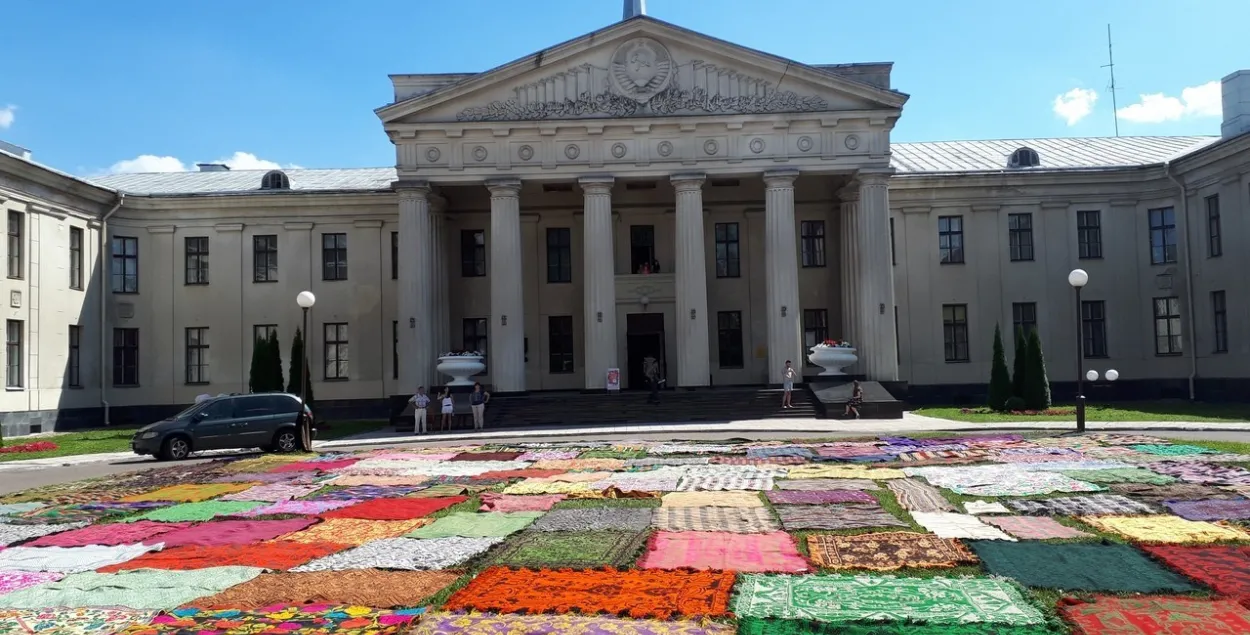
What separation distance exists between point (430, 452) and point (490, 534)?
36.9ft

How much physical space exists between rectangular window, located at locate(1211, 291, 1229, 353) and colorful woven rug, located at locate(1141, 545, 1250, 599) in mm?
32052

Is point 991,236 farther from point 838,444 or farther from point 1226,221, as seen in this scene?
point 838,444

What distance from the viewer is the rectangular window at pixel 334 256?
42.9m

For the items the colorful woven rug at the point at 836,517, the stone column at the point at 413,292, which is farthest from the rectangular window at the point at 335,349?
the colorful woven rug at the point at 836,517

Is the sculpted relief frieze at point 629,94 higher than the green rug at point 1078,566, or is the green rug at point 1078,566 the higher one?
the sculpted relief frieze at point 629,94

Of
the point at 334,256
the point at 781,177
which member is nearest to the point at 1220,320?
the point at 781,177

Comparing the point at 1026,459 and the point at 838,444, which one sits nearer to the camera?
the point at 1026,459

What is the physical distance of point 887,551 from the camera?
970 centimetres

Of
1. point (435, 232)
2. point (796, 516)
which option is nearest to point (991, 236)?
point (435, 232)

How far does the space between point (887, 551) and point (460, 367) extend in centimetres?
2771

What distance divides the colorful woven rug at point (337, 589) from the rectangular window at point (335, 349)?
34.4 m

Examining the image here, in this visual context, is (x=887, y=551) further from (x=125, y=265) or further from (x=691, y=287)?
(x=125, y=265)

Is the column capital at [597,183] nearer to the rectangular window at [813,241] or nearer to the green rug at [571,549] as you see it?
the rectangular window at [813,241]

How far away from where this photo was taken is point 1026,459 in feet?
57.0
